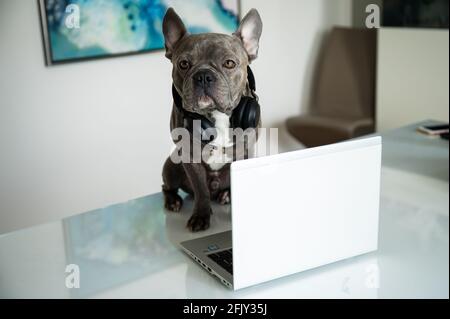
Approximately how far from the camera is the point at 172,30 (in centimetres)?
104

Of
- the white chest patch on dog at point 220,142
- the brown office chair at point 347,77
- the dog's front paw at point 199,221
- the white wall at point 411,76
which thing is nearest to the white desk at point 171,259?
the dog's front paw at point 199,221

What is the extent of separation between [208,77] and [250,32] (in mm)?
146

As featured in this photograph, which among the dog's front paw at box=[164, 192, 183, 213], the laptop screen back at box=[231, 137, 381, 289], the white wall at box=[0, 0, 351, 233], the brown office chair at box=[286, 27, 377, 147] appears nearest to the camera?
the laptop screen back at box=[231, 137, 381, 289]

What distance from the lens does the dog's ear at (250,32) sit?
1034mm

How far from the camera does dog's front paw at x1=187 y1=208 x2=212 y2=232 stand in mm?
1158

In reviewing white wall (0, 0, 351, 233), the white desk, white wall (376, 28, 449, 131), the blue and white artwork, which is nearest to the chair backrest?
white wall (376, 28, 449, 131)

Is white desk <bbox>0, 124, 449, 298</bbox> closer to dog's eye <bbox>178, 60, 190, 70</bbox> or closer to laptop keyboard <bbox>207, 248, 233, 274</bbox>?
laptop keyboard <bbox>207, 248, 233, 274</bbox>

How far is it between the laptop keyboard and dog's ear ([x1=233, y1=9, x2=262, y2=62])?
33 centimetres

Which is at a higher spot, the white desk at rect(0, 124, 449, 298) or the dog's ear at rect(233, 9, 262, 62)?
the dog's ear at rect(233, 9, 262, 62)

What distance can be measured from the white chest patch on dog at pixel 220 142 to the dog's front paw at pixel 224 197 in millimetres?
84

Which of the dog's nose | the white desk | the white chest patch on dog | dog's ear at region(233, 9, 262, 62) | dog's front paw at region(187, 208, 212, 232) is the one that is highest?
dog's ear at region(233, 9, 262, 62)

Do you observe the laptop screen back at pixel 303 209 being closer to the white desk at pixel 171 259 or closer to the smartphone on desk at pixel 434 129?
the white desk at pixel 171 259

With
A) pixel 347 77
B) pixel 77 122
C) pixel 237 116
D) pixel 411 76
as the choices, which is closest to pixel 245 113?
pixel 237 116

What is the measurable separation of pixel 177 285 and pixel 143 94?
994 mm
